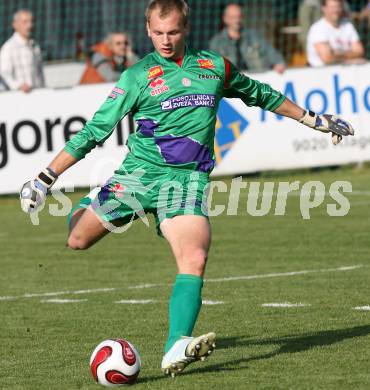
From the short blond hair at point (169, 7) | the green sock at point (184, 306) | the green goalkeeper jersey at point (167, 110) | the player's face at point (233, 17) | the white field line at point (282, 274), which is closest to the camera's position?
the green sock at point (184, 306)

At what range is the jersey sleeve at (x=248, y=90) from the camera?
756cm

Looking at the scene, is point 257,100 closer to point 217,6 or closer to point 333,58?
point 333,58

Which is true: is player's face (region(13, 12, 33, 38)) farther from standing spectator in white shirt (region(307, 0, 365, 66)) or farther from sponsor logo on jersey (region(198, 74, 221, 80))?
sponsor logo on jersey (region(198, 74, 221, 80))

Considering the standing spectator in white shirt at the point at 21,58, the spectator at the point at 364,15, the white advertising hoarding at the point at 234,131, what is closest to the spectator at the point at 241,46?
the white advertising hoarding at the point at 234,131

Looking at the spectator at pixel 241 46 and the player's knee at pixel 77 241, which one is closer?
the player's knee at pixel 77 241

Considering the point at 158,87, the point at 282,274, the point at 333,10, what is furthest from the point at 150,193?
the point at 333,10

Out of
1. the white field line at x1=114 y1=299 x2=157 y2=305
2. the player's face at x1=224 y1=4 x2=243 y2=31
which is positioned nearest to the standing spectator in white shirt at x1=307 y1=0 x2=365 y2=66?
the player's face at x1=224 y1=4 x2=243 y2=31

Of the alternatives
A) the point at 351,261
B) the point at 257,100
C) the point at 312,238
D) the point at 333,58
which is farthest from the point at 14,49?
the point at 257,100

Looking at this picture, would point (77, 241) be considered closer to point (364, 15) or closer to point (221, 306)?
point (221, 306)

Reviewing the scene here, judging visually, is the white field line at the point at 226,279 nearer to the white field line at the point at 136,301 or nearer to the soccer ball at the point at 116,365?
the white field line at the point at 136,301

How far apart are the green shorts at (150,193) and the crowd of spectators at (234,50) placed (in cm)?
1018

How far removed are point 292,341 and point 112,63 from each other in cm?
1088

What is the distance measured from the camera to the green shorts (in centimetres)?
729

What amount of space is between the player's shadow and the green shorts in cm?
89
